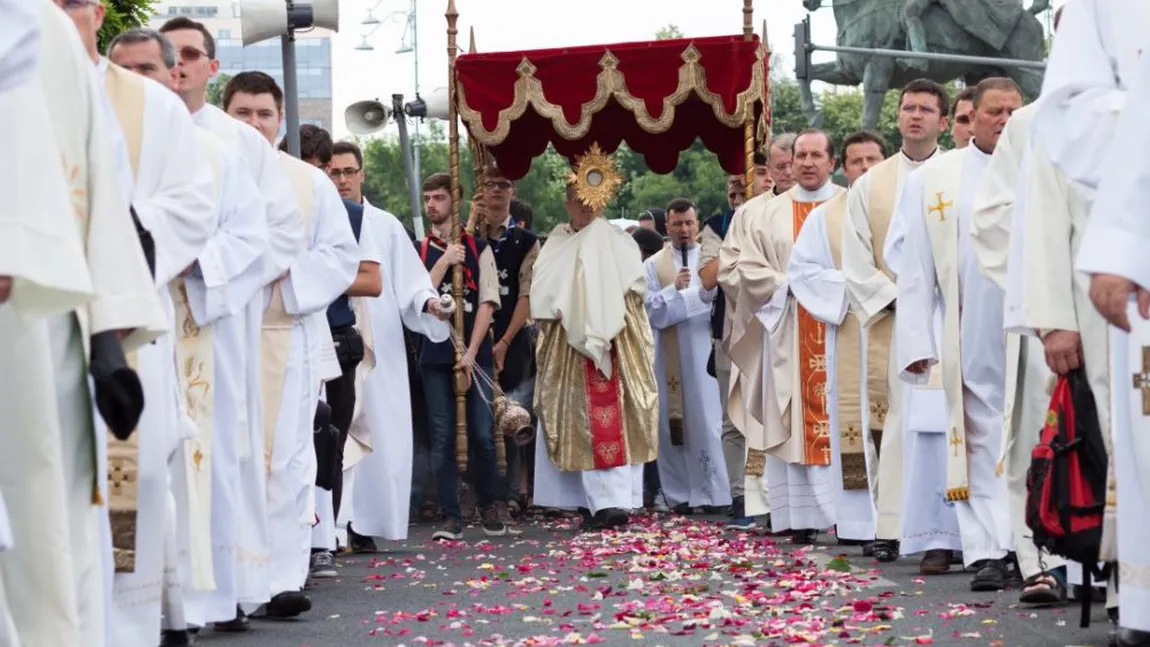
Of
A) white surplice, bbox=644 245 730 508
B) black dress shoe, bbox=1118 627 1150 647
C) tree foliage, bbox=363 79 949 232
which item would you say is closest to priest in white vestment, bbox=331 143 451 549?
white surplice, bbox=644 245 730 508

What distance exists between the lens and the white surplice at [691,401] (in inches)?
640

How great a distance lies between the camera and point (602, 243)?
14391mm

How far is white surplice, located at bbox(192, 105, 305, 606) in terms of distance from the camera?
28.5ft

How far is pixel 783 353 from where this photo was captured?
13461 mm

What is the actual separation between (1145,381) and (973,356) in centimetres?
353

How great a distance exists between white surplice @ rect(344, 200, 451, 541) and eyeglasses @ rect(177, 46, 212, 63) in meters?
4.40

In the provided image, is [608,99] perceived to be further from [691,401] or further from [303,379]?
[303,379]

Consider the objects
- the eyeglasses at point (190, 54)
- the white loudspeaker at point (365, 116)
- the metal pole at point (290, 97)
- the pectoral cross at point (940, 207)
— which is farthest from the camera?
the white loudspeaker at point (365, 116)

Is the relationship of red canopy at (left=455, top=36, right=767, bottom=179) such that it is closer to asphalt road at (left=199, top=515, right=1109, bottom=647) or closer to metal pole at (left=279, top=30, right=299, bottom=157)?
metal pole at (left=279, top=30, right=299, bottom=157)

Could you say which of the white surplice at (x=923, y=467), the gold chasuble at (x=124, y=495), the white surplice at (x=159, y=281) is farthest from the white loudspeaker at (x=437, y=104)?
the gold chasuble at (x=124, y=495)

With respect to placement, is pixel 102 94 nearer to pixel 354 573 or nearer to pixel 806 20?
pixel 354 573

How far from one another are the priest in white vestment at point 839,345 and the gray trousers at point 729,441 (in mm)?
2159

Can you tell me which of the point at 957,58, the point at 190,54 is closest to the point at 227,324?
the point at 190,54

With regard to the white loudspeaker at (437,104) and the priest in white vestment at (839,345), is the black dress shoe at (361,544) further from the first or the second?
the white loudspeaker at (437,104)
